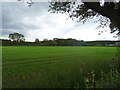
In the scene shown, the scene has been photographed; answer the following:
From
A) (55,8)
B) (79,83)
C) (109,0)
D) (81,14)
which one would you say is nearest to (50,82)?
(79,83)

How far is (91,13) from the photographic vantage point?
41.0 feet

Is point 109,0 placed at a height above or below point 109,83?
above

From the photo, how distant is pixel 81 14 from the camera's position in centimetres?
1223

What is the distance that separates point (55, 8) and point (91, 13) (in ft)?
13.7

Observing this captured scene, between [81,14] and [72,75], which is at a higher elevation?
[81,14]

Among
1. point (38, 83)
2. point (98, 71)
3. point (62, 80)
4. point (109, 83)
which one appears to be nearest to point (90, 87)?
point (109, 83)

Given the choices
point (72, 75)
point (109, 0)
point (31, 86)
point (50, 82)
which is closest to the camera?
point (31, 86)

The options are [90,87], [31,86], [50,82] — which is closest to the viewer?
[90,87]

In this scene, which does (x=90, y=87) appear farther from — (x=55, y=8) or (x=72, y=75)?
(x=55, y=8)

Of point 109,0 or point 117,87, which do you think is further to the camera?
→ point 109,0

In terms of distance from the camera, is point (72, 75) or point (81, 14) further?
point (81, 14)

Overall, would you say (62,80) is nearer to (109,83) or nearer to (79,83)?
(79,83)

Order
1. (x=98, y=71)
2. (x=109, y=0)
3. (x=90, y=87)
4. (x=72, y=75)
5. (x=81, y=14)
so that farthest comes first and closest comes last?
(x=81, y=14) < (x=109, y=0) < (x=98, y=71) < (x=72, y=75) < (x=90, y=87)

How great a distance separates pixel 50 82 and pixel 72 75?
1304mm
